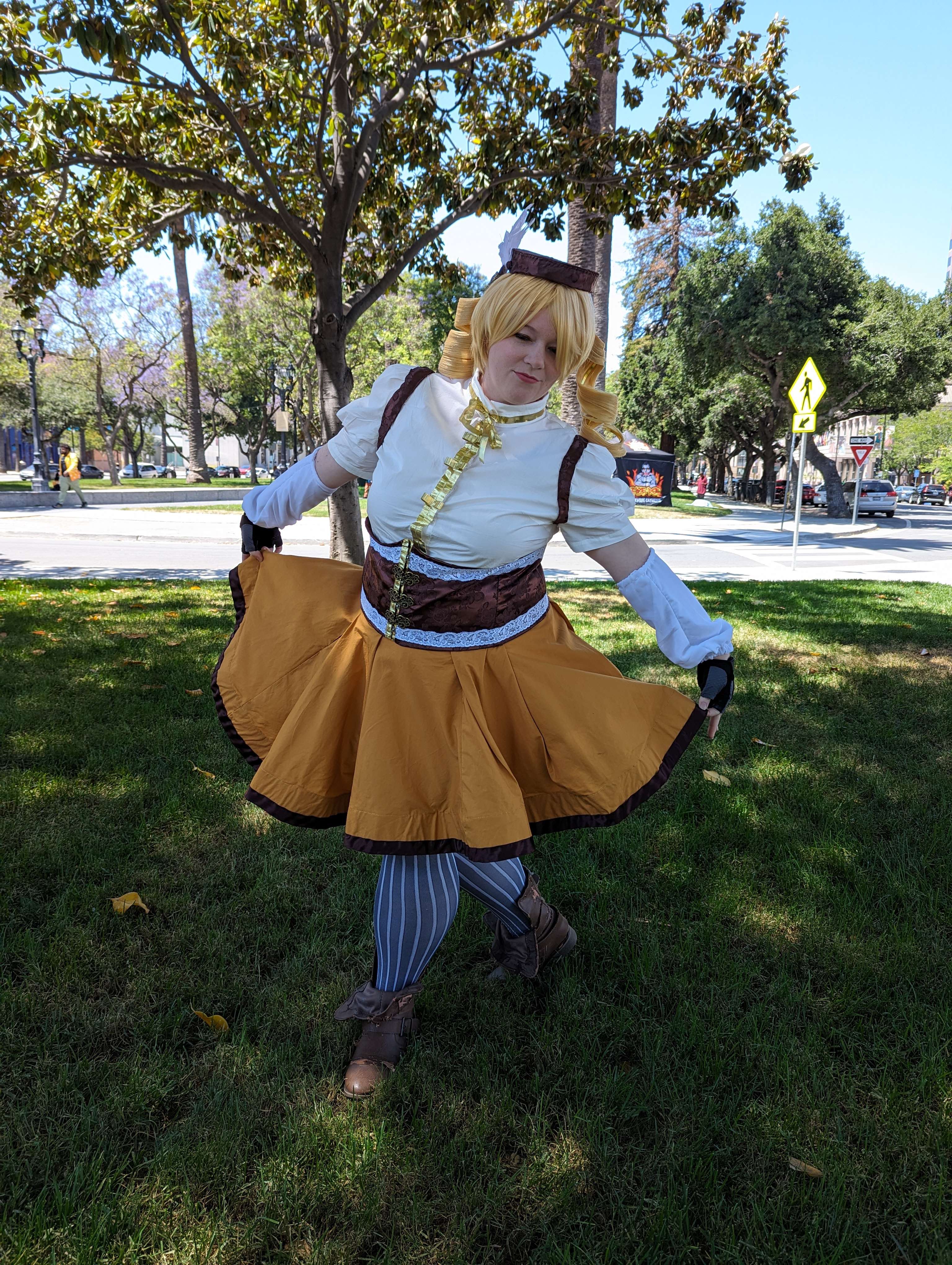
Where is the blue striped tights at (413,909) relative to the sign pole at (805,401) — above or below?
below

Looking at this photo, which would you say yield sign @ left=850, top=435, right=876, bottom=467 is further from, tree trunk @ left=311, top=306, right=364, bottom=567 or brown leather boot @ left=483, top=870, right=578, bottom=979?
brown leather boot @ left=483, top=870, right=578, bottom=979

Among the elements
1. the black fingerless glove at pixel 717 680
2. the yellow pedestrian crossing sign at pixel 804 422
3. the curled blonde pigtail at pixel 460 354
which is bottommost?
the black fingerless glove at pixel 717 680

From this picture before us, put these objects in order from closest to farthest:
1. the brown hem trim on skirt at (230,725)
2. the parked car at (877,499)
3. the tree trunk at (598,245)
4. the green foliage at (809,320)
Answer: the brown hem trim on skirt at (230,725) → the tree trunk at (598,245) → the green foliage at (809,320) → the parked car at (877,499)

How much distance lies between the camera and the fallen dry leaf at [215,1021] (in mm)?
2221

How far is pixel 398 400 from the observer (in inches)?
82.0

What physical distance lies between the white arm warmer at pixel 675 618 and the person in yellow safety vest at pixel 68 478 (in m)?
24.7

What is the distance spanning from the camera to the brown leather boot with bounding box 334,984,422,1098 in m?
2.07

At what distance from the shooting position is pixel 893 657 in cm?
630

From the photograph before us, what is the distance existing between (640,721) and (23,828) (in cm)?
258

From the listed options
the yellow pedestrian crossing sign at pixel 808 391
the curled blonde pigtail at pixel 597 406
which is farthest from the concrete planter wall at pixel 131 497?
the curled blonde pigtail at pixel 597 406

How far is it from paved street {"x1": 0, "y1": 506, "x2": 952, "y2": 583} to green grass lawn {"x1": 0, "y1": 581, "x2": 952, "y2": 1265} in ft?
25.9

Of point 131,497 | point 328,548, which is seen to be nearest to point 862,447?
point 328,548

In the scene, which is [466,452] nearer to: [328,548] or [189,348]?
[328,548]

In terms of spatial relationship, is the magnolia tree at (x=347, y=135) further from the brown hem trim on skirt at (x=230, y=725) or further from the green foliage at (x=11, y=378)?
the green foliage at (x=11, y=378)
